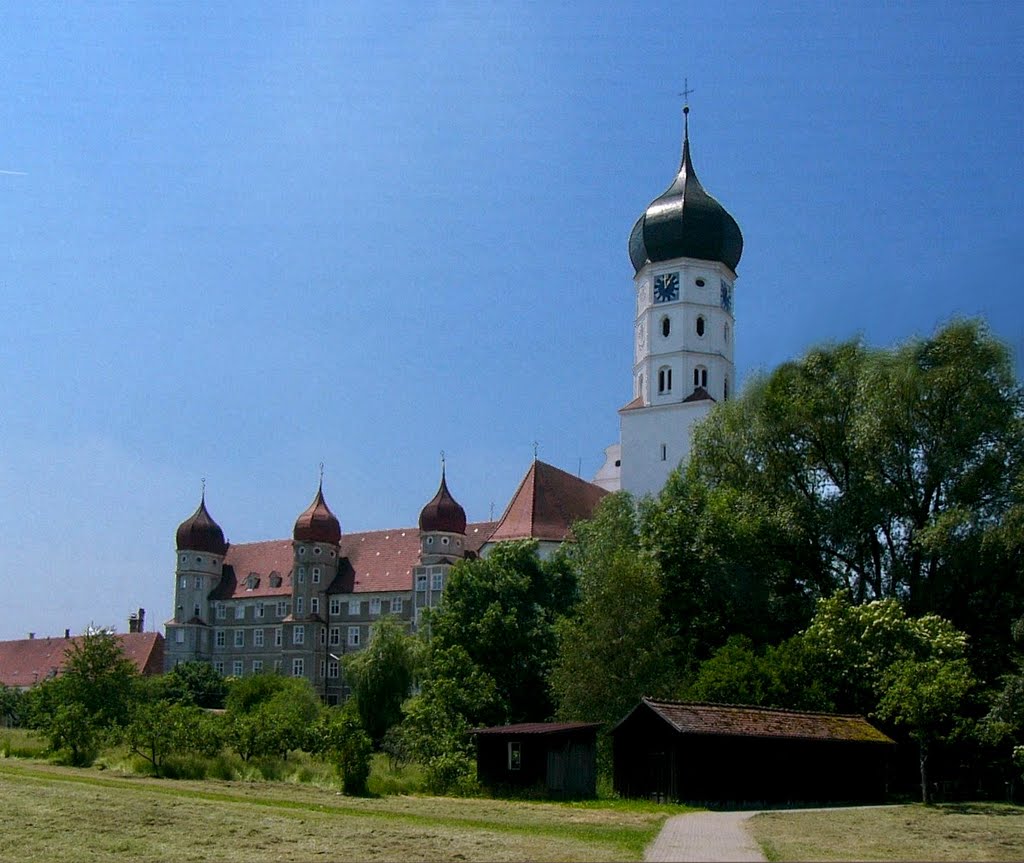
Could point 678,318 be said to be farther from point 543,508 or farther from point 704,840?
point 704,840

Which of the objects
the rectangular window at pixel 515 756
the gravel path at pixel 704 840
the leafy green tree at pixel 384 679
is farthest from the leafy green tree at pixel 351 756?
the leafy green tree at pixel 384 679

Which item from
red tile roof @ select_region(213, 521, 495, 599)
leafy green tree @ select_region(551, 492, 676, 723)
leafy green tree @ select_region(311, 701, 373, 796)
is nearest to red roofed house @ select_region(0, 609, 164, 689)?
red tile roof @ select_region(213, 521, 495, 599)

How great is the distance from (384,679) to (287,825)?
108 feet

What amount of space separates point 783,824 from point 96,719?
25.5 metres

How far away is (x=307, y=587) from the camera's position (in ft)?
270

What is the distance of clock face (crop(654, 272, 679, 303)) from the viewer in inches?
2685

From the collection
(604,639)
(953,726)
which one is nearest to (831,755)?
(953,726)

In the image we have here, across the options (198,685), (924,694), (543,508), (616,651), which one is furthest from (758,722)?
(198,685)

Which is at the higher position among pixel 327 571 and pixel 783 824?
pixel 327 571

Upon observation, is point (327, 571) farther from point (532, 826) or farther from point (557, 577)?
point (532, 826)

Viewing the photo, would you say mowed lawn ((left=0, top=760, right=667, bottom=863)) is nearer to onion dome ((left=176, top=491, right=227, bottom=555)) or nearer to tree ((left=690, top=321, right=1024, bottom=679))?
tree ((left=690, top=321, right=1024, bottom=679))

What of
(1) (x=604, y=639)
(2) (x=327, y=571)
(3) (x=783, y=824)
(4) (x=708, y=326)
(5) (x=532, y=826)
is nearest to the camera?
(5) (x=532, y=826)

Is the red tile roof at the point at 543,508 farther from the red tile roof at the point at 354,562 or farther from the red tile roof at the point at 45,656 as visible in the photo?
the red tile roof at the point at 45,656

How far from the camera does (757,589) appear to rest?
1618 inches
